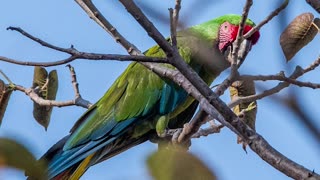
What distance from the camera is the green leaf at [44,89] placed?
7.61ft

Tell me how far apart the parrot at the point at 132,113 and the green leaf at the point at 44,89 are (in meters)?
0.48

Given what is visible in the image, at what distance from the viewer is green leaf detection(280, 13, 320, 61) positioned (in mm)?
1272

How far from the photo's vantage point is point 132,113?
2955mm

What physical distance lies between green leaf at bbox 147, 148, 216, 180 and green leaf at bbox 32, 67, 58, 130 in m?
1.99

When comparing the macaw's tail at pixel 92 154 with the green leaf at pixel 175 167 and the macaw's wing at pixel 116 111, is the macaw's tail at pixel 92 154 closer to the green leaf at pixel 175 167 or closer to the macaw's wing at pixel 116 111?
the macaw's wing at pixel 116 111

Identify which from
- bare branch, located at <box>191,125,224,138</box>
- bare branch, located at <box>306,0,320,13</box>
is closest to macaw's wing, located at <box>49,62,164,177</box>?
bare branch, located at <box>191,125,224,138</box>

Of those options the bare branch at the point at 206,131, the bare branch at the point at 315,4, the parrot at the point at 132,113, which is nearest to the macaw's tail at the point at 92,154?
the parrot at the point at 132,113

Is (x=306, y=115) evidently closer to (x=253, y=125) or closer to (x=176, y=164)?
(x=176, y=164)

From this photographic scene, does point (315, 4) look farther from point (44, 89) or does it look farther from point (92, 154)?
point (92, 154)

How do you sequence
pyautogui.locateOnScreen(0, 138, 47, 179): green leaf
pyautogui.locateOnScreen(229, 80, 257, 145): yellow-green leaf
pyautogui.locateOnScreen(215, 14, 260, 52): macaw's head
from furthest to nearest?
1. pyautogui.locateOnScreen(215, 14, 260, 52): macaw's head
2. pyautogui.locateOnScreen(229, 80, 257, 145): yellow-green leaf
3. pyautogui.locateOnScreen(0, 138, 47, 179): green leaf

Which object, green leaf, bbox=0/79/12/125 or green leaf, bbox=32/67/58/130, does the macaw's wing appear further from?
green leaf, bbox=0/79/12/125

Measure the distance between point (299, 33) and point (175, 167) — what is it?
3.43 feet

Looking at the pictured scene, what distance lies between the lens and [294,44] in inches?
50.8

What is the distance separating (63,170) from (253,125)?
1192 mm
